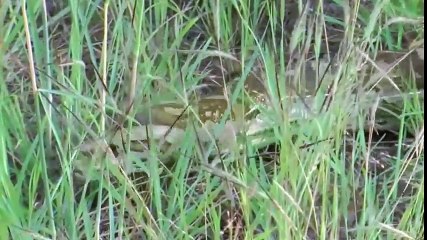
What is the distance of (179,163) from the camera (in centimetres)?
90

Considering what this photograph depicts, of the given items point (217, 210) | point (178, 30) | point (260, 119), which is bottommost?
point (217, 210)

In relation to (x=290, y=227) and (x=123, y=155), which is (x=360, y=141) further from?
(x=123, y=155)

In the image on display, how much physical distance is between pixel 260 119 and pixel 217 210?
Answer: 0.13 metres

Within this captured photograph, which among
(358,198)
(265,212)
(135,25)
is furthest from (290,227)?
(135,25)

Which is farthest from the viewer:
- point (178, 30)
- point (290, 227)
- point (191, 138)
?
point (178, 30)

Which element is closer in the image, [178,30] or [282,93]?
[282,93]

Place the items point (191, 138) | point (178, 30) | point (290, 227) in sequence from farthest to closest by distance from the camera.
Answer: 1. point (178, 30)
2. point (191, 138)
3. point (290, 227)

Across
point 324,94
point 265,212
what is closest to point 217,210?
point 265,212

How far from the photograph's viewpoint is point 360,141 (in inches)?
36.2

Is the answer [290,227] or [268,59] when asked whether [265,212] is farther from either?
[268,59]

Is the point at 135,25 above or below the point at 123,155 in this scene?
above

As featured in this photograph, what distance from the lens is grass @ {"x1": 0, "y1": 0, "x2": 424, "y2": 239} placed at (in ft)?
2.65

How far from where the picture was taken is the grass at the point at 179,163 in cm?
81

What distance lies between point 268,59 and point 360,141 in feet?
0.50
